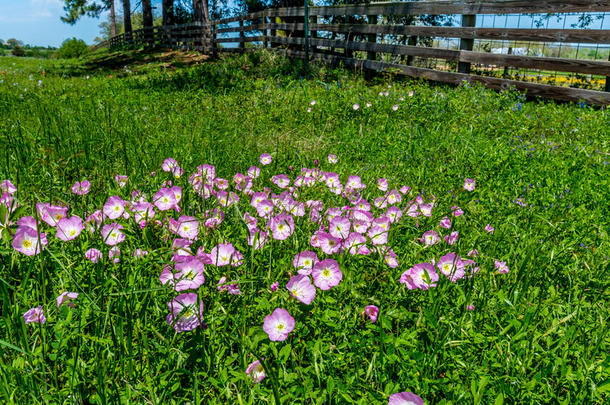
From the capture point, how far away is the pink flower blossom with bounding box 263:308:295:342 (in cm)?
145

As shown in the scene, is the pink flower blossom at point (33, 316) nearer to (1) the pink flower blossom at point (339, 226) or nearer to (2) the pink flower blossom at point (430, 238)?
(1) the pink flower blossom at point (339, 226)

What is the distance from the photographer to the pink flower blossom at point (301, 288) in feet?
5.19

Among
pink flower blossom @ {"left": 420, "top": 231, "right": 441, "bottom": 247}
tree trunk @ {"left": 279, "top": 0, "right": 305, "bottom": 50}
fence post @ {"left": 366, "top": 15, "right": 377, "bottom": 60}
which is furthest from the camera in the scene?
tree trunk @ {"left": 279, "top": 0, "right": 305, "bottom": 50}

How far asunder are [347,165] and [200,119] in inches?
96.6

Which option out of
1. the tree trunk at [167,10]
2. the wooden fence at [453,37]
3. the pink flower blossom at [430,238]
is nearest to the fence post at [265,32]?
the wooden fence at [453,37]

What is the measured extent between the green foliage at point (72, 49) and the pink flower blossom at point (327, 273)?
3616 centimetres

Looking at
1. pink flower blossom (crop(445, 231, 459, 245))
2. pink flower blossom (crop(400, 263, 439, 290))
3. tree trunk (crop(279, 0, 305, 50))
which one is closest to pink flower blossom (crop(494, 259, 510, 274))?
pink flower blossom (crop(445, 231, 459, 245))

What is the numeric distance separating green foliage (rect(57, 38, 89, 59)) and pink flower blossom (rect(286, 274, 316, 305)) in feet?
119

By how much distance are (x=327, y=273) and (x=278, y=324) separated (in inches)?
11.9

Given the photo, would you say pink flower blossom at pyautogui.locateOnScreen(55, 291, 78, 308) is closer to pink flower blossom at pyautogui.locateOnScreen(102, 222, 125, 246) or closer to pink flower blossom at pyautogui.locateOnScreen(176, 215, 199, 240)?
pink flower blossom at pyautogui.locateOnScreen(102, 222, 125, 246)

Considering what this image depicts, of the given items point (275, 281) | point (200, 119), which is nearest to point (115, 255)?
point (275, 281)

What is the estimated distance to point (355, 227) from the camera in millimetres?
2094

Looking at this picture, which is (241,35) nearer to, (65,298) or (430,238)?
(430,238)

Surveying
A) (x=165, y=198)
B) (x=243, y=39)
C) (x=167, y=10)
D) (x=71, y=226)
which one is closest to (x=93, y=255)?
(x=71, y=226)
